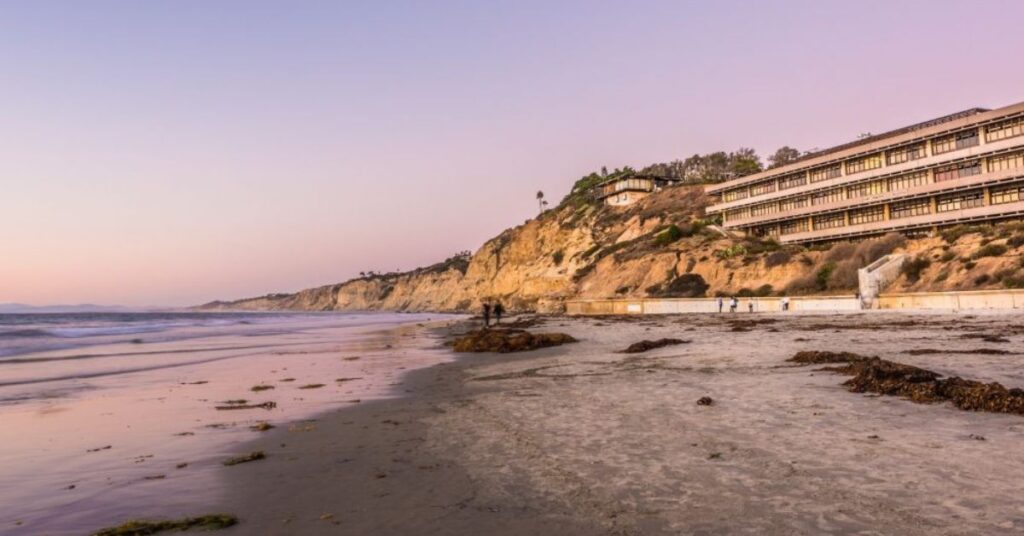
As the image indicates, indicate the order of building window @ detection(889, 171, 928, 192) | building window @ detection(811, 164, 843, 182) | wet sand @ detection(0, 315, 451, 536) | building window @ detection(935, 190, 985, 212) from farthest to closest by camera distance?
building window @ detection(811, 164, 843, 182)
building window @ detection(889, 171, 928, 192)
building window @ detection(935, 190, 985, 212)
wet sand @ detection(0, 315, 451, 536)

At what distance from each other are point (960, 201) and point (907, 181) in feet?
19.8

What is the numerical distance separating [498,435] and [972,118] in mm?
67585

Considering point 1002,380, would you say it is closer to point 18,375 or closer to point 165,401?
point 165,401

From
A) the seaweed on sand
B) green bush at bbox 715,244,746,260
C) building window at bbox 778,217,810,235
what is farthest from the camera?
building window at bbox 778,217,810,235

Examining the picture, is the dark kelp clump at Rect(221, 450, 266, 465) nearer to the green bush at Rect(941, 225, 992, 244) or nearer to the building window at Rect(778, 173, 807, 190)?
the green bush at Rect(941, 225, 992, 244)

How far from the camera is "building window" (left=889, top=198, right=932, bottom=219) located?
61969 millimetres

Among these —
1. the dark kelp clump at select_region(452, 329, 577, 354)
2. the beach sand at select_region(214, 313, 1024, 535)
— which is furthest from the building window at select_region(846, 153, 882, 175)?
the beach sand at select_region(214, 313, 1024, 535)

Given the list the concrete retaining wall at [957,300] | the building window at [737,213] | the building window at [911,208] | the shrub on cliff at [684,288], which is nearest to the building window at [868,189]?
the building window at [911,208]

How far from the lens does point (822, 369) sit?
14.0 meters

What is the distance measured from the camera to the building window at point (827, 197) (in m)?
71.2

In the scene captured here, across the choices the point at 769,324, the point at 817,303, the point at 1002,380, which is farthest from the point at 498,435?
the point at 817,303

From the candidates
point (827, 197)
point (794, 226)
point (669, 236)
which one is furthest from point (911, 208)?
point (669, 236)

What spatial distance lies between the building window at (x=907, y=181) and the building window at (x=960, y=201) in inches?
111

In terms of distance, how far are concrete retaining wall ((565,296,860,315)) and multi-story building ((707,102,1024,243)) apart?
24.8 m
